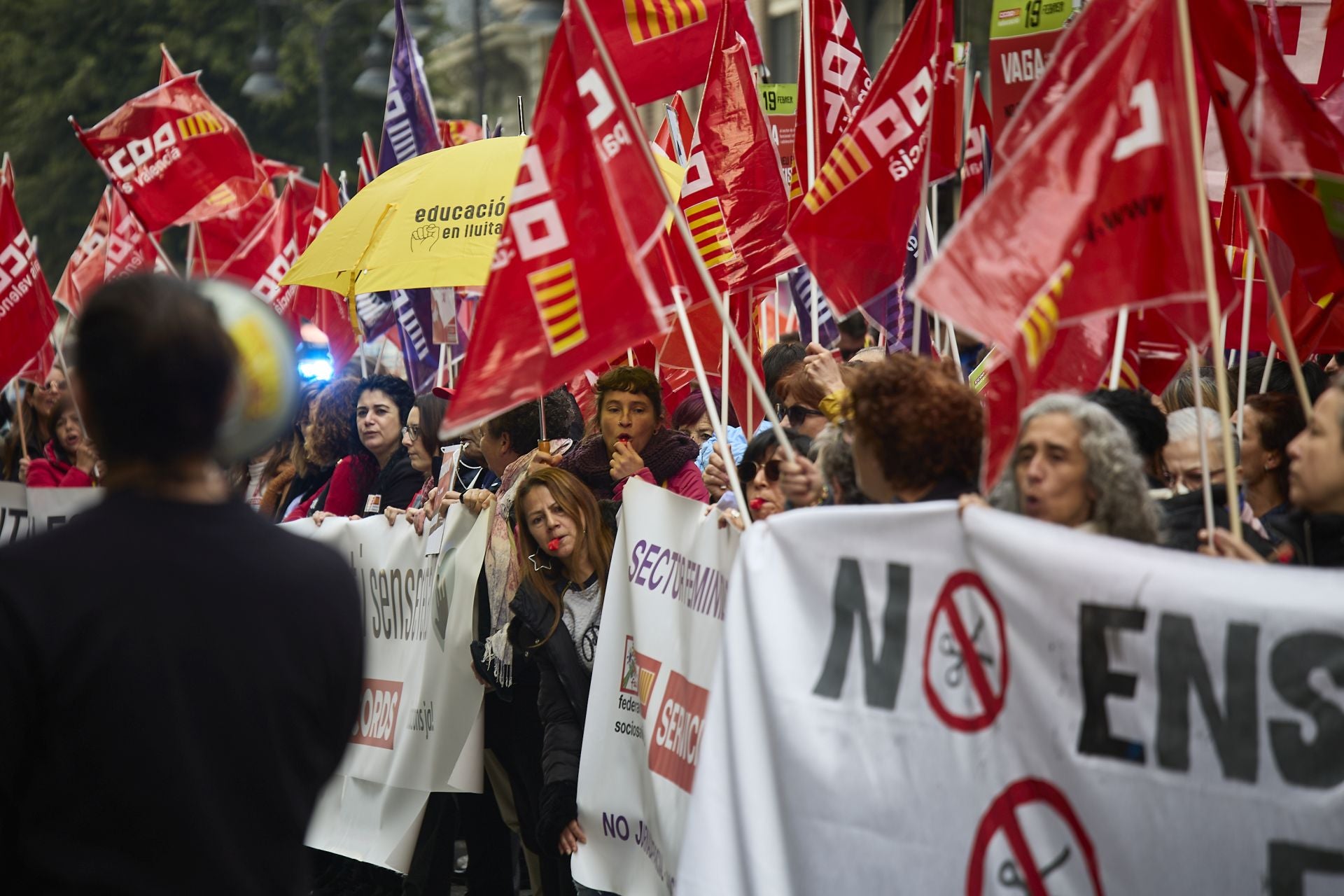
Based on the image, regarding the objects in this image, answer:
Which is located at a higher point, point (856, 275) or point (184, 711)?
point (856, 275)

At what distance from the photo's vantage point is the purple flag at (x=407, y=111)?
10.8 meters

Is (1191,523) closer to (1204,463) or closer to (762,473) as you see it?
(1204,463)

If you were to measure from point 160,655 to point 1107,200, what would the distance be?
7.41ft

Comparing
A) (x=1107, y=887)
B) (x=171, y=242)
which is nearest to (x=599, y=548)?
(x=1107, y=887)

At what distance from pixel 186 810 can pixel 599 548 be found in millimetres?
3726

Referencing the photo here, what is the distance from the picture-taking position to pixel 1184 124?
376cm

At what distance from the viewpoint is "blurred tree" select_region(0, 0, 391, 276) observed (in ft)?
115

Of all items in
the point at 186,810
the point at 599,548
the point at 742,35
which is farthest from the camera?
the point at 742,35

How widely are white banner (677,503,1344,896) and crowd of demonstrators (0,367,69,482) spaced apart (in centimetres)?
773

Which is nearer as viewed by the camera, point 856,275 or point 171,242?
point 856,275

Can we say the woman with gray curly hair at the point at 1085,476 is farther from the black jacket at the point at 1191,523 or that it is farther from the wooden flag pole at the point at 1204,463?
the black jacket at the point at 1191,523

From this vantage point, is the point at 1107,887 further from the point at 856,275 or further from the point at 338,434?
the point at 338,434

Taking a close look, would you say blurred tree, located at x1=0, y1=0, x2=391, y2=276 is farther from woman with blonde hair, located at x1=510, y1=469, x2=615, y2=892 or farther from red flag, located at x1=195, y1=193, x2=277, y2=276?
woman with blonde hair, located at x1=510, y1=469, x2=615, y2=892

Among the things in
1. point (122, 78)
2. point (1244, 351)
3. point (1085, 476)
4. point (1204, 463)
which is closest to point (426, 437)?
point (1244, 351)
